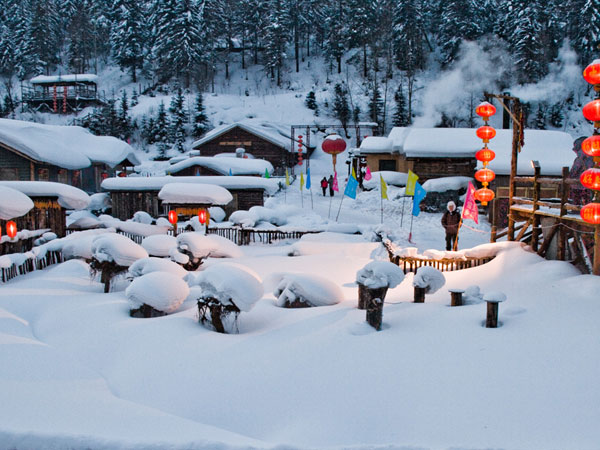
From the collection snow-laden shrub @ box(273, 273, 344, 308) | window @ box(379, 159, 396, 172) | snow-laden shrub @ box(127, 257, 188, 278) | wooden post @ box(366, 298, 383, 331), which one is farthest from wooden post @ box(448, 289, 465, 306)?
window @ box(379, 159, 396, 172)

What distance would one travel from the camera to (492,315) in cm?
725

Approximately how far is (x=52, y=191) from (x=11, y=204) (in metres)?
4.48

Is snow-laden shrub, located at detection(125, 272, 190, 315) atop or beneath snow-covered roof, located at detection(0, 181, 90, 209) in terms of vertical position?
beneath

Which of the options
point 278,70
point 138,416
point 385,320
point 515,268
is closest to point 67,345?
point 138,416

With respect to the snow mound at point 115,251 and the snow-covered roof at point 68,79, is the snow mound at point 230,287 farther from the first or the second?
the snow-covered roof at point 68,79

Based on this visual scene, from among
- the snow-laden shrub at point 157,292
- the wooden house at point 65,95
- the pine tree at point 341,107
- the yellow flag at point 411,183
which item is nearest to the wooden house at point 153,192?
the yellow flag at point 411,183

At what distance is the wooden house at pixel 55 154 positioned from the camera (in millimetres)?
26672

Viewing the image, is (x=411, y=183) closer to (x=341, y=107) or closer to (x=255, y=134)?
(x=255, y=134)

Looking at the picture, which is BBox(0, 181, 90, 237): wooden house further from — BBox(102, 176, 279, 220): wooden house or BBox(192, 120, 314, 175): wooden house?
BBox(192, 120, 314, 175): wooden house

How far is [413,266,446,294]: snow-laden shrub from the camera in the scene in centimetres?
911

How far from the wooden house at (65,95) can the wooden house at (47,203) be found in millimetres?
38301

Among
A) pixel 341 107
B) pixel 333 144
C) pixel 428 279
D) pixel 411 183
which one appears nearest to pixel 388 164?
pixel 333 144

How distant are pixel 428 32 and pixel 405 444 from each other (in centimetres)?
7261

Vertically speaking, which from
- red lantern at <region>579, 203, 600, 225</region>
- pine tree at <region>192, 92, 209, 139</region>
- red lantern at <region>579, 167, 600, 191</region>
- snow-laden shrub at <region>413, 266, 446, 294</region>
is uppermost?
pine tree at <region>192, 92, 209, 139</region>
